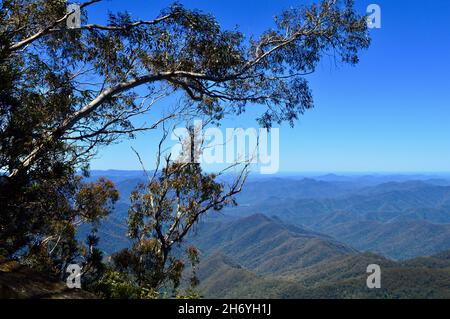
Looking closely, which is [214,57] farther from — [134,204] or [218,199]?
[134,204]

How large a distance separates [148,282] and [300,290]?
7348 inches

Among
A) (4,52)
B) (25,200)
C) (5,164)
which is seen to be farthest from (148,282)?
(4,52)

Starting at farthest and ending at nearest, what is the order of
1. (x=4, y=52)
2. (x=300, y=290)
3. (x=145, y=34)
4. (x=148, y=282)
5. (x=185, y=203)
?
(x=300, y=290), (x=185, y=203), (x=148, y=282), (x=145, y=34), (x=4, y=52)

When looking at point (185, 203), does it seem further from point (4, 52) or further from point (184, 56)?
point (4, 52)

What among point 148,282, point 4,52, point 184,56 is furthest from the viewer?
point 148,282

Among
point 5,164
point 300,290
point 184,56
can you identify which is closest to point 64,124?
point 5,164

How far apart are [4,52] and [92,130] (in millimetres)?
3952

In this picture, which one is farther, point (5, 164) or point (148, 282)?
point (148, 282)

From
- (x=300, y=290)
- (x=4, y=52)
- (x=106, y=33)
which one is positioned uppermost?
(x=106, y=33)

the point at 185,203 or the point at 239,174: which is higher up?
the point at 239,174

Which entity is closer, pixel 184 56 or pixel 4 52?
pixel 4 52

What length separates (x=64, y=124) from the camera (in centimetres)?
938

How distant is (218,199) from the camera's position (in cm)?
1620

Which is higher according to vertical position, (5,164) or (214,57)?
(214,57)
